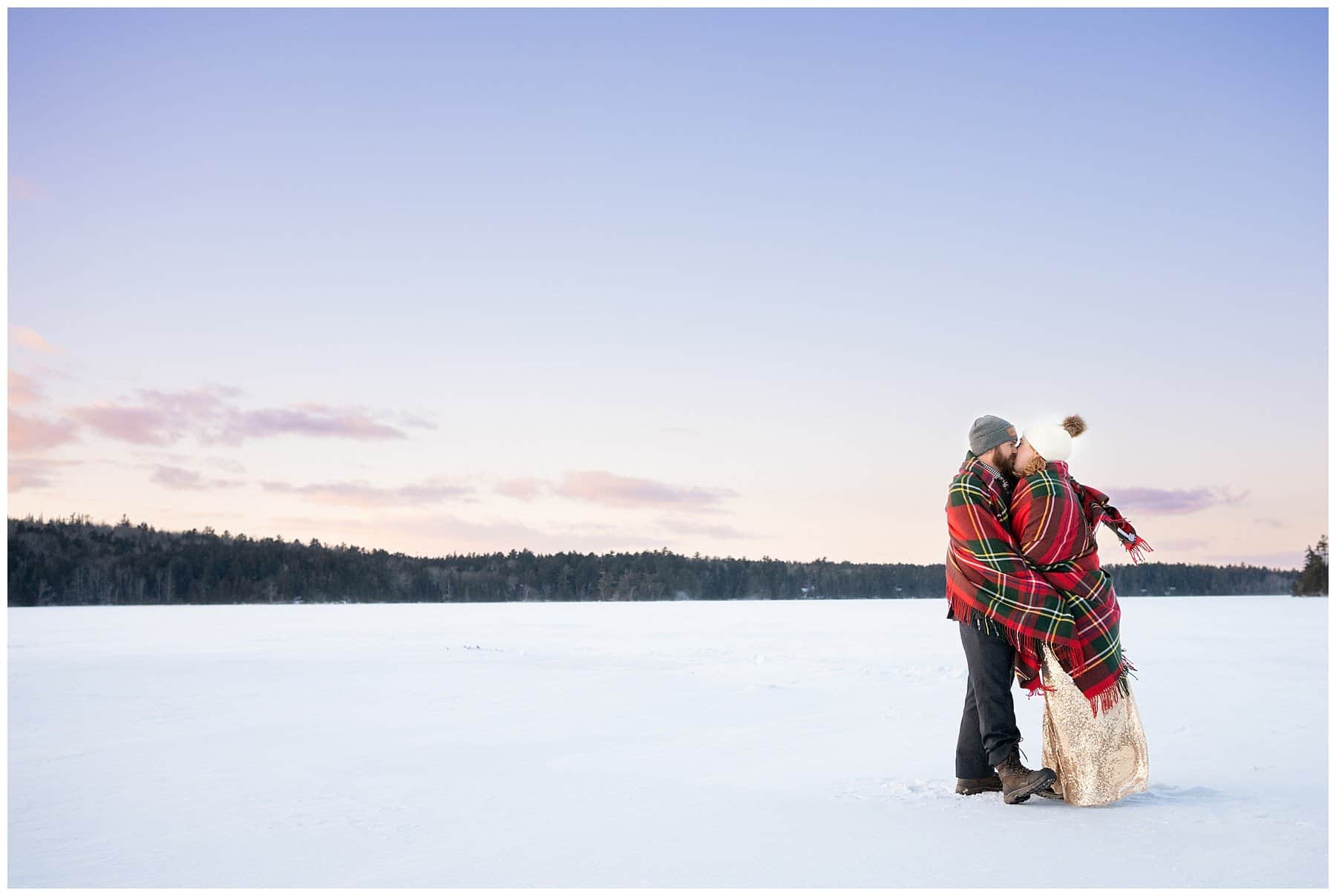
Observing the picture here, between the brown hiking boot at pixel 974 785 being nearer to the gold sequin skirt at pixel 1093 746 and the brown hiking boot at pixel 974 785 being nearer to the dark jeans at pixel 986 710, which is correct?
the dark jeans at pixel 986 710

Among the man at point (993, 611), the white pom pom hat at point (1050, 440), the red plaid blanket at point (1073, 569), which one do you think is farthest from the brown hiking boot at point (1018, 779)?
the white pom pom hat at point (1050, 440)

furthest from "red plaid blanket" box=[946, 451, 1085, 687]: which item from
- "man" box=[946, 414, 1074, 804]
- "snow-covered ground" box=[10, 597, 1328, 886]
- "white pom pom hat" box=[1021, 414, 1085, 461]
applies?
"snow-covered ground" box=[10, 597, 1328, 886]

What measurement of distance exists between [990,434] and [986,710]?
3.09ft

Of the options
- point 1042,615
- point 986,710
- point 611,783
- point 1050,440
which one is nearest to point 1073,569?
point 1042,615

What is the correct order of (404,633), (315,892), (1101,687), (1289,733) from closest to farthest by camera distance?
(315,892) → (1101,687) → (1289,733) → (404,633)

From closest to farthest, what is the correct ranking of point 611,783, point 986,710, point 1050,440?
1. point 1050,440
2. point 986,710
3. point 611,783

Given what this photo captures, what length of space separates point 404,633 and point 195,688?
27.8 ft

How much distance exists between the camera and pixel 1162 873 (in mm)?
2744

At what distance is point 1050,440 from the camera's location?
11.7ft

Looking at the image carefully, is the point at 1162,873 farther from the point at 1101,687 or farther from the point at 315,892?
the point at 315,892

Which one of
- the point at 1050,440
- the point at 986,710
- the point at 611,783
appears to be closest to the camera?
the point at 1050,440

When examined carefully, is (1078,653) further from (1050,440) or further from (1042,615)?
(1050,440)

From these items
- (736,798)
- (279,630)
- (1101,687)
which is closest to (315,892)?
(736,798)

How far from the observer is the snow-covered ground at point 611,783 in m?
2.87
